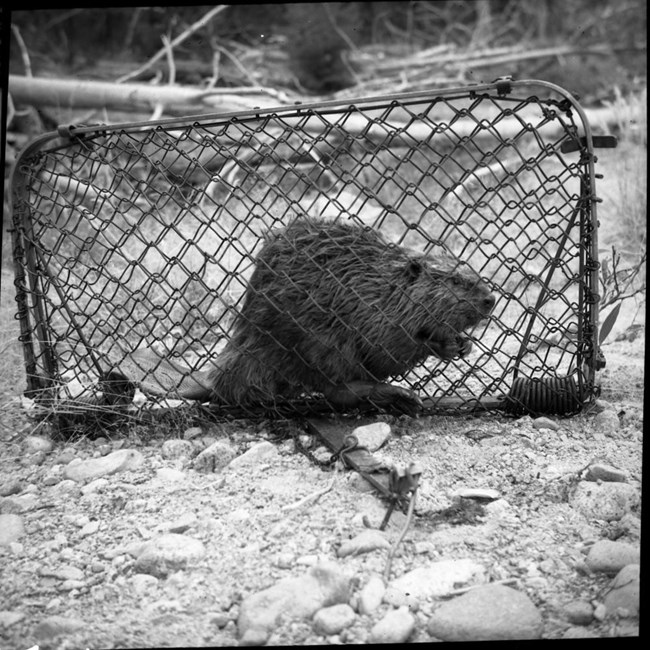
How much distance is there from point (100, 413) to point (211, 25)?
557 cm

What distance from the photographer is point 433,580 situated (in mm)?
1821

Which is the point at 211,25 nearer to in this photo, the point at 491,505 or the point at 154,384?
the point at 154,384

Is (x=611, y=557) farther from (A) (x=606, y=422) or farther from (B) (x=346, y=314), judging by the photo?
(B) (x=346, y=314)

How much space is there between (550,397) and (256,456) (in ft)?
3.55

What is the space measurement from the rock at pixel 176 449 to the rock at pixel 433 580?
1063 millimetres

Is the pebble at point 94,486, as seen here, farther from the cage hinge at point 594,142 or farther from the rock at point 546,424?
the cage hinge at point 594,142

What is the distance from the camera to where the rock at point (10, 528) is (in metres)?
→ 2.14

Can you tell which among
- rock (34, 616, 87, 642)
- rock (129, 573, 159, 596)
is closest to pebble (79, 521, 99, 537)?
rock (129, 573, 159, 596)

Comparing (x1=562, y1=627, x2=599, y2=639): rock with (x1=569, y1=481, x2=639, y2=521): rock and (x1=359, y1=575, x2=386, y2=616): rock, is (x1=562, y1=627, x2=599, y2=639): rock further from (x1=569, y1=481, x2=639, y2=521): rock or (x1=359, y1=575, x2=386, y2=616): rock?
(x1=569, y1=481, x2=639, y2=521): rock

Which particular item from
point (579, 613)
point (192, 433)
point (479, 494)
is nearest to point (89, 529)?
point (192, 433)

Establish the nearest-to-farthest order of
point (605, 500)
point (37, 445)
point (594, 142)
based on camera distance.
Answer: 1. point (605, 500)
2. point (594, 142)
3. point (37, 445)

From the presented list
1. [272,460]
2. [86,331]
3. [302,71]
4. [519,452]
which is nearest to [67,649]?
[272,460]

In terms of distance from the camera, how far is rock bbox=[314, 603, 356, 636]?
65.7 inches

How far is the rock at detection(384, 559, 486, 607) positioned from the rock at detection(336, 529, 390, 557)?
119 mm
